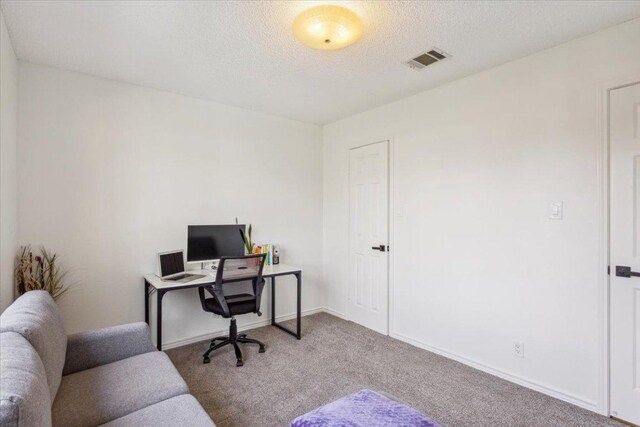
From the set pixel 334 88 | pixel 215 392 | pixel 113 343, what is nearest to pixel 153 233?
pixel 113 343

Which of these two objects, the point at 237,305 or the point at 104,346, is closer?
the point at 104,346

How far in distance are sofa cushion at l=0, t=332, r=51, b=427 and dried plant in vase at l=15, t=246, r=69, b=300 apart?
149cm

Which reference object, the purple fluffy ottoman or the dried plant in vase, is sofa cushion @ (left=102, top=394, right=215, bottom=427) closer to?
the purple fluffy ottoman

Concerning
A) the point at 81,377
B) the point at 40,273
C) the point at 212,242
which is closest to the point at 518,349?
the point at 212,242

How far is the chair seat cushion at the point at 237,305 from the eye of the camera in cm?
303

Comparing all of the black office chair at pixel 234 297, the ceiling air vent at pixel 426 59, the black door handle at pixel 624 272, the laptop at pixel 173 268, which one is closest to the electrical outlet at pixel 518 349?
the black door handle at pixel 624 272

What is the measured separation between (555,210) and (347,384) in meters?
2.05

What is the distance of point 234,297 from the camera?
3145 millimetres

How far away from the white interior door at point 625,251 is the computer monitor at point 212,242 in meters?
3.15

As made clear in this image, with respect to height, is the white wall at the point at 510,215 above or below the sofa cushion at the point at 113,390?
above

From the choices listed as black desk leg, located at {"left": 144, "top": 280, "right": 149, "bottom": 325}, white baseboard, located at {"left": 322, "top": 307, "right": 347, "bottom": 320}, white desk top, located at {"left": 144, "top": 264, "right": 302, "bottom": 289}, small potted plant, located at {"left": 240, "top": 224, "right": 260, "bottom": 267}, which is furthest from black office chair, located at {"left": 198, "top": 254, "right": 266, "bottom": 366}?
white baseboard, located at {"left": 322, "top": 307, "right": 347, "bottom": 320}

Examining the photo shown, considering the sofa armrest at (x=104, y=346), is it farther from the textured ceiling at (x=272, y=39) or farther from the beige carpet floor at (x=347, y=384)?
the textured ceiling at (x=272, y=39)

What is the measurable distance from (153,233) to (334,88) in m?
2.28

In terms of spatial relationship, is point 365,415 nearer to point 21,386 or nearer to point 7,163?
point 21,386
